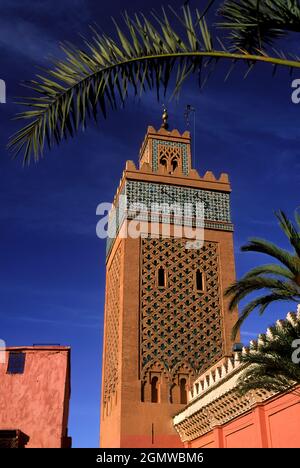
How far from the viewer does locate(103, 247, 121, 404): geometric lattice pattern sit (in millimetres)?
15336

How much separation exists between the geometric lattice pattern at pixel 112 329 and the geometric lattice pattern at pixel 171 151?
3.43 m

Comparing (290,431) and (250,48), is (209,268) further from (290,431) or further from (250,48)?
(250,48)

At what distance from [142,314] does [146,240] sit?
2256 millimetres

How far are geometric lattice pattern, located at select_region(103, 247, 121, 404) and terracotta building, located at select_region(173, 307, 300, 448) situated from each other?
2.51 meters

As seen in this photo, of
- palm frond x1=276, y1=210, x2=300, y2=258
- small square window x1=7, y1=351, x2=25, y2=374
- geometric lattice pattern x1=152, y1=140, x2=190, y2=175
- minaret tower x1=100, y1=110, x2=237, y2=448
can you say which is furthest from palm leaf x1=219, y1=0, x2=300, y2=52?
geometric lattice pattern x1=152, y1=140, x2=190, y2=175

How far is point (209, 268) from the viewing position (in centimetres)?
1603

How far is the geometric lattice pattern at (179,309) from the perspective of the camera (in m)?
14.5

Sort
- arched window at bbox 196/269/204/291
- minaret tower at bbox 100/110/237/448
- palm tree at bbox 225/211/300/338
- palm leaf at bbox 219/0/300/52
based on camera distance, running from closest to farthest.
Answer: palm leaf at bbox 219/0/300/52, palm tree at bbox 225/211/300/338, minaret tower at bbox 100/110/237/448, arched window at bbox 196/269/204/291

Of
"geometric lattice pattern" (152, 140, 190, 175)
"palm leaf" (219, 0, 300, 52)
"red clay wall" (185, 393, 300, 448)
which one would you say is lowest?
"red clay wall" (185, 393, 300, 448)

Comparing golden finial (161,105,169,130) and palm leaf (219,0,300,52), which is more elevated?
golden finial (161,105,169,130)

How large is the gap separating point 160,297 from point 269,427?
6.14 m

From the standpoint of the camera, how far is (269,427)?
31.3 ft

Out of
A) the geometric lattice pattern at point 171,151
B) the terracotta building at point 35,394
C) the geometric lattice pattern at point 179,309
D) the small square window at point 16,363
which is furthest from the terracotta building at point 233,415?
the geometric lattice pattern at point 171,151

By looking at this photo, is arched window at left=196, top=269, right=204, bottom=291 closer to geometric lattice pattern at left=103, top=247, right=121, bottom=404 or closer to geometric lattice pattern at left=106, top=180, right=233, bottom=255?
geometric lattice pattern at left=106, top=180, right=233, bottom=255
